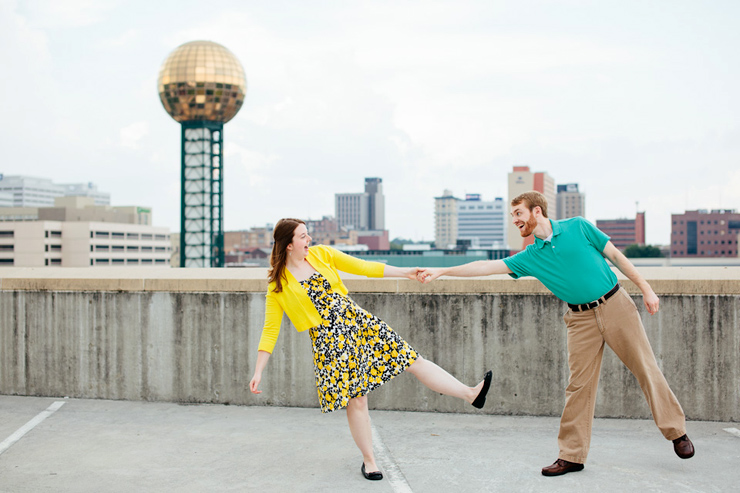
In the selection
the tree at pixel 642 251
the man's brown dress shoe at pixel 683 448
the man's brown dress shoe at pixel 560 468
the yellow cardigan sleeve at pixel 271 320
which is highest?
the yellow cardigan sleeve at pixel 271 320

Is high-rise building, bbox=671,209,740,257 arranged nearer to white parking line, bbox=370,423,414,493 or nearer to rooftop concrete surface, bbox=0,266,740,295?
rooftop concrete surface, bbox=0,266,740,295

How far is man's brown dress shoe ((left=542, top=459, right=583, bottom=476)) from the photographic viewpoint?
14.1 ft

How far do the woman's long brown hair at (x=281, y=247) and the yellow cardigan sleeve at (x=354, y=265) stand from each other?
30 cm

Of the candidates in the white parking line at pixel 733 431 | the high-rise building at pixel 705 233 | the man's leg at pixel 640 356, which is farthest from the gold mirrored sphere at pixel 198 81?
the high-rise building at pixel 705 233

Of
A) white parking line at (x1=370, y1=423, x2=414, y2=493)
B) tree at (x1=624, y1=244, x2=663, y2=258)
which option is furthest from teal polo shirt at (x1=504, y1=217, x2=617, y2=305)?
tree at (x1=624, y1=244, x2=663, y2=258)

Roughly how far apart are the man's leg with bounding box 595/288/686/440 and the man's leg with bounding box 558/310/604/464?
4.0 inches

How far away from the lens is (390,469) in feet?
14.7

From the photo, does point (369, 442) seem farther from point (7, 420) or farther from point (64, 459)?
point (7, 420)

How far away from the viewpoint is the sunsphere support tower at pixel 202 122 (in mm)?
82438

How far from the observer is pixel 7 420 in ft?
19.1

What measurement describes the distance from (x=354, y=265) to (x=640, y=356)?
184 cm

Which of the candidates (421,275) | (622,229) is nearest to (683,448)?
(421,275)

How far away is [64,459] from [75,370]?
202 cm

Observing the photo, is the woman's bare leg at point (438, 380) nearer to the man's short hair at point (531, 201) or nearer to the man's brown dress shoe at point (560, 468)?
the man's brown dress shoe at point (560, 468)
